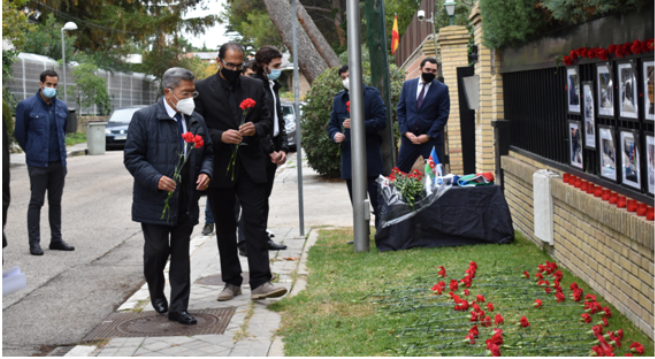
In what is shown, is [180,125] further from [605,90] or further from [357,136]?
[605,90]

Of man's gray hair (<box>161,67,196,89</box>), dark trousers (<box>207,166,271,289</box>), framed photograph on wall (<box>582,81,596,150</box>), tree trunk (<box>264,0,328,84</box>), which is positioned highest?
tree trunk (<box>264,0,328,84</box>)

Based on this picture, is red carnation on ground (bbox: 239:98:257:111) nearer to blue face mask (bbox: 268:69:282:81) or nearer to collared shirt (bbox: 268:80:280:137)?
collared shirt (bbox: 268:80:280:137)

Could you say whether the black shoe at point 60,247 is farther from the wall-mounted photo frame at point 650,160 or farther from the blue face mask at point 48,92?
the wall-mounted photo frame at point 650,160

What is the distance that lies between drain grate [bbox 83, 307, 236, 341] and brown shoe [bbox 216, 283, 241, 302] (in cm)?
25

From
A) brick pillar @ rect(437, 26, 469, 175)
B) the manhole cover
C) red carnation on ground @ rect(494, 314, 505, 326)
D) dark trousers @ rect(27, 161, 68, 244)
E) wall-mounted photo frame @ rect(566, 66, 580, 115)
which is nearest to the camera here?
red carnation on ground @ rect(494, 314, 505, 326)

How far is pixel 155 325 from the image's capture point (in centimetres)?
529

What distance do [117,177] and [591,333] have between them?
14657 mm

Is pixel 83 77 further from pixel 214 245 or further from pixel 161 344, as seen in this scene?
pixel 161 344

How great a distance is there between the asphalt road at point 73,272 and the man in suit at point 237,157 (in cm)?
116

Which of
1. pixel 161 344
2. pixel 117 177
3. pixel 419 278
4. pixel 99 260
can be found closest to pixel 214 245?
pixel 99 260

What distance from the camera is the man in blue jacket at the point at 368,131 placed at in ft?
26.3

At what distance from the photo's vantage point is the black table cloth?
7449mm

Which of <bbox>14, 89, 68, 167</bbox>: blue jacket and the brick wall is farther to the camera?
<bbox>14, 89, 68, 167</bbox>: blue jacket

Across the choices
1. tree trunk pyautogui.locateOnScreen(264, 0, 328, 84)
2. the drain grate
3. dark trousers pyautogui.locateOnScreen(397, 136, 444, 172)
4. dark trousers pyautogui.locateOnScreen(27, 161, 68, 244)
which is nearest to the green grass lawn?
the drain grate
